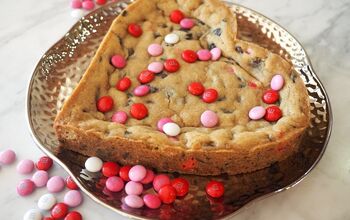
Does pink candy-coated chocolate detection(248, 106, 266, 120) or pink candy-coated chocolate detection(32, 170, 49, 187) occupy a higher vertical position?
pink candy-coated chocolate detection(248, 106, 266, 120)

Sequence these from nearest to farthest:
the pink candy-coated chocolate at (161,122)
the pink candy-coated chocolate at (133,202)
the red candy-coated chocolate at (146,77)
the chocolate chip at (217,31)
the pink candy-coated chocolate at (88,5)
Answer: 1. the pink candy-coated chocolate at (133,202)
2. the pink candy-coated chocolate at (161,122)
3. the red candy-coated chocolate at (146,77)
4. the chocolate chip at (217,31)
5. the pink candy-coated chocolate at (88,5)

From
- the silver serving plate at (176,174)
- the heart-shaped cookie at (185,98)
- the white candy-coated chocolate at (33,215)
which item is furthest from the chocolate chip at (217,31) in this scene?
the white candy-coated chocolate at (33,215)

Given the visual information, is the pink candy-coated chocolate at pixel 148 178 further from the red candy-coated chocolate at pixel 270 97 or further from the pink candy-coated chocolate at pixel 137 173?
the red candy-coated chocolate at pixel 270 97

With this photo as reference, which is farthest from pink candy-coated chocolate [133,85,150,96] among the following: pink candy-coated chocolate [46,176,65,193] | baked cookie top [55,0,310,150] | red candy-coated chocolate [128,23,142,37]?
pink candy-coated chocolate [46,176,65,193]

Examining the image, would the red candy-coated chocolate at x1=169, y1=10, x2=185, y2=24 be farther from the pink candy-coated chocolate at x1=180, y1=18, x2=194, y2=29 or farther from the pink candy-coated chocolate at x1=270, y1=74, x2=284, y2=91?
the pink candy-coated chocolate at x1=270, y1=74, x2=284, y2=91

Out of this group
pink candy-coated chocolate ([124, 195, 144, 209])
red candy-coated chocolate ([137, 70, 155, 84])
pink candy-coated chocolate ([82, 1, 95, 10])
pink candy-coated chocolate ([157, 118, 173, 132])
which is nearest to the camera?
pink candy-coated chocolate ([124, 195, 144, 209])

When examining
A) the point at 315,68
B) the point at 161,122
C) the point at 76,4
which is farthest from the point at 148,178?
the point at 76,4

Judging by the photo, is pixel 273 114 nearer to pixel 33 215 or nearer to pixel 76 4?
pixel 33 215
